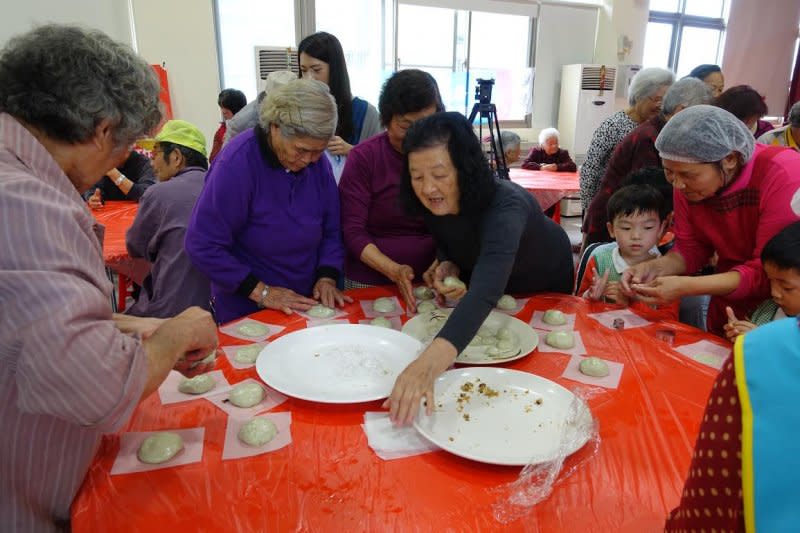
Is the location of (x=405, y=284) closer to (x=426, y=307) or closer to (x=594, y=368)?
(x=426, y=307)

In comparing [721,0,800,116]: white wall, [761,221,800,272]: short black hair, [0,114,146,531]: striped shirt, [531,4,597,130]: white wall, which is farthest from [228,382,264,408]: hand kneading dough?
[721,0,800,116]: white wall

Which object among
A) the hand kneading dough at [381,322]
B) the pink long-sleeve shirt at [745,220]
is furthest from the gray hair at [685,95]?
the hand kneading dough at [381,322]

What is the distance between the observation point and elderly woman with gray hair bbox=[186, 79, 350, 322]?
1.71m

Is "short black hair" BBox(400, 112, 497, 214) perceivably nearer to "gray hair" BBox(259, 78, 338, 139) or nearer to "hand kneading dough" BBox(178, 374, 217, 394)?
"gray hair" BBox(259, 78, 338, 139)

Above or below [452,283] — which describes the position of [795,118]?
above

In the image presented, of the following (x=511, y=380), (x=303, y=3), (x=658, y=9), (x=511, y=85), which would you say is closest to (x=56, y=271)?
(x=511, y=380)

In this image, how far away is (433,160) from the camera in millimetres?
1516

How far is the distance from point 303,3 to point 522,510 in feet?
20.0

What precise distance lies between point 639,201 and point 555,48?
631 centimetres

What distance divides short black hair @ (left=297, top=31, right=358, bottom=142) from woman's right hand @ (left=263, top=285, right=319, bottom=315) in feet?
3.25

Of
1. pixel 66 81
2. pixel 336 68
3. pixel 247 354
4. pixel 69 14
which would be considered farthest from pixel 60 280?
pixel 69 14

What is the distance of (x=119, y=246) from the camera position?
2814 mm

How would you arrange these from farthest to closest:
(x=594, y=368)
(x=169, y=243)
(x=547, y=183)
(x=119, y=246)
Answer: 1. (x=547, y=183)
2. (x=119, y=246)
3. (x=169, y=243)
4. (x=594, y=368)

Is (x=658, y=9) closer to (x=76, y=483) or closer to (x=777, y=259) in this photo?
(x=777, y=259)
